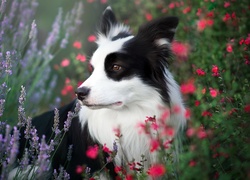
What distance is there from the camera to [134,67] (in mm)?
3322

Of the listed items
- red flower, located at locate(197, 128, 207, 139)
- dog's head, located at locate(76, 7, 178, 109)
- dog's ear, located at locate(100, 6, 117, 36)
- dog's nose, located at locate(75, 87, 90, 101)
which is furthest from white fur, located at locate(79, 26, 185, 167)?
red flower, located at locate(197, 128, 207, 139)

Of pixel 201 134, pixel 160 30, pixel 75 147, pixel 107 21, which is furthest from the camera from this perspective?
pixel 107 21

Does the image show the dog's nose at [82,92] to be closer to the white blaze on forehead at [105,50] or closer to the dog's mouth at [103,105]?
the dog's mouth at [103,105]

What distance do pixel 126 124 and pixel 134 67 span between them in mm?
491

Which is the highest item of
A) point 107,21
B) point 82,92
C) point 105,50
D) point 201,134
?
A: point 107,21

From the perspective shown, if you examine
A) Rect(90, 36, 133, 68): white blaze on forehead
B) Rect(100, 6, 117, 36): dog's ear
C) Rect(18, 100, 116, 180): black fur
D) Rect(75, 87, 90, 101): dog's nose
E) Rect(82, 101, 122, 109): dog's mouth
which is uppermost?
Rect(100, 6, 117, 36): dog's ear

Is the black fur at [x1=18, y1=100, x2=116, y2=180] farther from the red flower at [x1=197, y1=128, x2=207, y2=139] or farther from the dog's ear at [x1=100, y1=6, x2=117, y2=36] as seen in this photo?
the red flower at [x1=197, y1=128, x2=207, y2=139]

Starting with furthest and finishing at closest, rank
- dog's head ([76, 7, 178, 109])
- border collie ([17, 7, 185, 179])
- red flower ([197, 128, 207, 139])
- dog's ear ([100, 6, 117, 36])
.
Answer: dog's ear ([100, 6, 117, 36]) → border collie ([17, 7, 185, 179]) → dog's head ([76, 7, 178, 109]) → red flower ([197, 128, 207, 139])

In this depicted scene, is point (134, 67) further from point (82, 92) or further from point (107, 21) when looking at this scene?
point (107, 21)

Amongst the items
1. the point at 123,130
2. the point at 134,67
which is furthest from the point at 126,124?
the point at 134,67

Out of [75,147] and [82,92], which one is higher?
[82,92]

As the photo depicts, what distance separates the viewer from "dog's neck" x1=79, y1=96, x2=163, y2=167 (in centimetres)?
340

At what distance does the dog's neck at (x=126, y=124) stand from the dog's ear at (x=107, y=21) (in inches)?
33.5

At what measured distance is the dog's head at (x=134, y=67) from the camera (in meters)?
3.19
